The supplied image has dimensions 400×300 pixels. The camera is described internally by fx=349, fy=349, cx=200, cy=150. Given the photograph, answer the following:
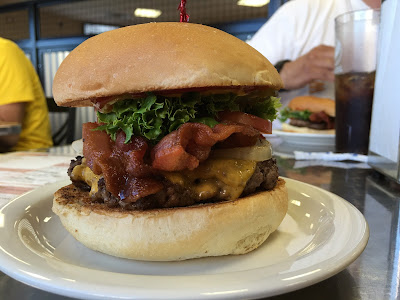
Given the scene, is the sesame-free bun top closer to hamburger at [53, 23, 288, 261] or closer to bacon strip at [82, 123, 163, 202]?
hamburger at [53, 23, 288, 261]

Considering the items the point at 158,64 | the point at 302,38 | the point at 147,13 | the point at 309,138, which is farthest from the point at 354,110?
the point at 147,13

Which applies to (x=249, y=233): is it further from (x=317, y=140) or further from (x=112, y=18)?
(x=112, y=18)

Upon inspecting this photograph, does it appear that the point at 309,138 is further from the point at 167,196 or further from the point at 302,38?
the point at 302,38

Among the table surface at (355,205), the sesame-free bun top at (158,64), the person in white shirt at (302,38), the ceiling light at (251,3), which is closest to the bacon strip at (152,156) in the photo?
the sesame-free bun top at (158,64)

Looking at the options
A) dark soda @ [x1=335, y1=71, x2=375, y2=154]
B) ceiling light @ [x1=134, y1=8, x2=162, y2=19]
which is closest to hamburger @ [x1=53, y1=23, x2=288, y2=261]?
dark soda @ [x1=335, y1=71, x2=375, y2=154]

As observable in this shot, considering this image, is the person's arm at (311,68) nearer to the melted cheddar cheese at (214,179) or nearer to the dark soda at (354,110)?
the dark soda at (354,110)

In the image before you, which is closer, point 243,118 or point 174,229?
point 174,229
